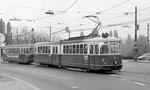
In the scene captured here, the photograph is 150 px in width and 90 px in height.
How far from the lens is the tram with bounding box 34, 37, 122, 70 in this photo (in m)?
23.2

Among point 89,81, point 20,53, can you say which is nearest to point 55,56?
point 89,81

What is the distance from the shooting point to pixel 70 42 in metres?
27.6

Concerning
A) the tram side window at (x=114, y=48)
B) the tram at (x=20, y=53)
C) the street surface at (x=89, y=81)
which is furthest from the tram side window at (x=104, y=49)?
the tram at (x=20, y=53)

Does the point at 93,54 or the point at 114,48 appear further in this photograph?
the point at 93,54

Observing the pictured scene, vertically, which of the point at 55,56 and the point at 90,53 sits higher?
the point at 90,53

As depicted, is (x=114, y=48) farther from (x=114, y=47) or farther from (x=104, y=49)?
(x=104, y=49)

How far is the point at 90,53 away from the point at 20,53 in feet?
69.3

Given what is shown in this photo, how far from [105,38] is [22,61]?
21129 millimetres

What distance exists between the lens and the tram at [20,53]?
135ft

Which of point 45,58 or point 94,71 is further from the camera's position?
point 45,58

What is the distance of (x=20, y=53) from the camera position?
43375 mm

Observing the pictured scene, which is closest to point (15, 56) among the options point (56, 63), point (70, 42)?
point (56, 63)

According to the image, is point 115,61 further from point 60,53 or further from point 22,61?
point 22,61

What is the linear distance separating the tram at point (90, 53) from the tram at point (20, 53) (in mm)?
11477
